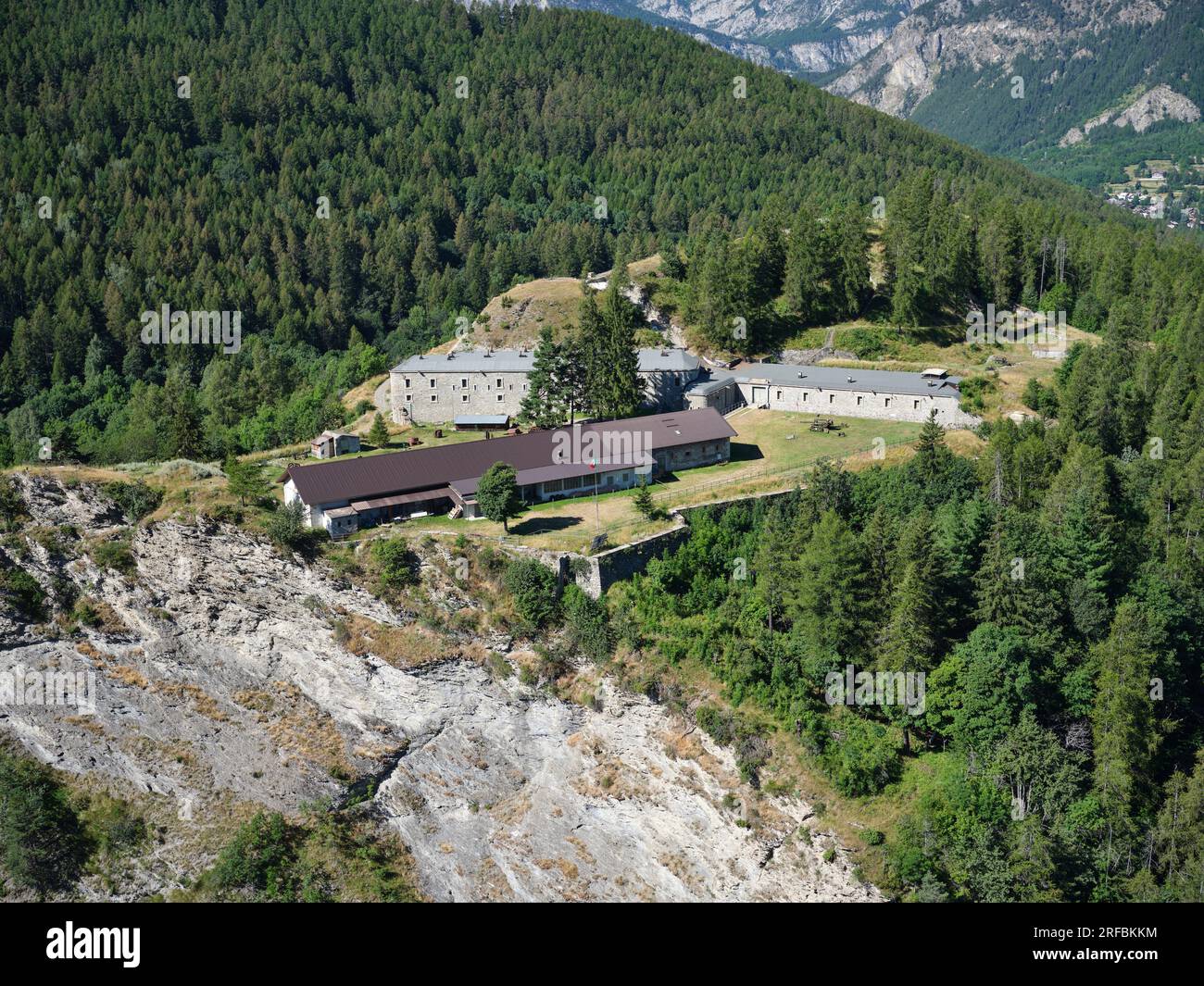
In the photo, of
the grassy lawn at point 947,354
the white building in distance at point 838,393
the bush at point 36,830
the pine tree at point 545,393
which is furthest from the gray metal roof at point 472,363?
the bush at point 36,830

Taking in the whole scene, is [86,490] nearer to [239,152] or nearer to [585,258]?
[585,258]

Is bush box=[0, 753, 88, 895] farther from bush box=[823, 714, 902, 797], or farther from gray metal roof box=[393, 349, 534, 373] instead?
bush box=[823, 714, 902, 797]

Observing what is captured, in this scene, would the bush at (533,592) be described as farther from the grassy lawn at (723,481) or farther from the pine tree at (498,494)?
the pine tree at (498,494)

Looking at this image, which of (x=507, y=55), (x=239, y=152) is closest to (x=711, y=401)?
(x=239, y=152)

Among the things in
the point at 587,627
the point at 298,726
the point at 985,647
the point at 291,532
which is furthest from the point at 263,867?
the point at 985,647

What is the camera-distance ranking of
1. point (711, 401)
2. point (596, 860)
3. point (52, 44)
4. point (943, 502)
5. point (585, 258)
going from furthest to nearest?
point (52, 44) → point (585, 258) → point (711, 401) → point (943, 502) → point (596, 860)

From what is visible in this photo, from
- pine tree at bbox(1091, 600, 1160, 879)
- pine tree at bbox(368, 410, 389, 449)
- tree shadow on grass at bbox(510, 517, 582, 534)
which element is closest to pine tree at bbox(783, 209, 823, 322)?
pine tree at bbox(368, 410, 389, 449)
